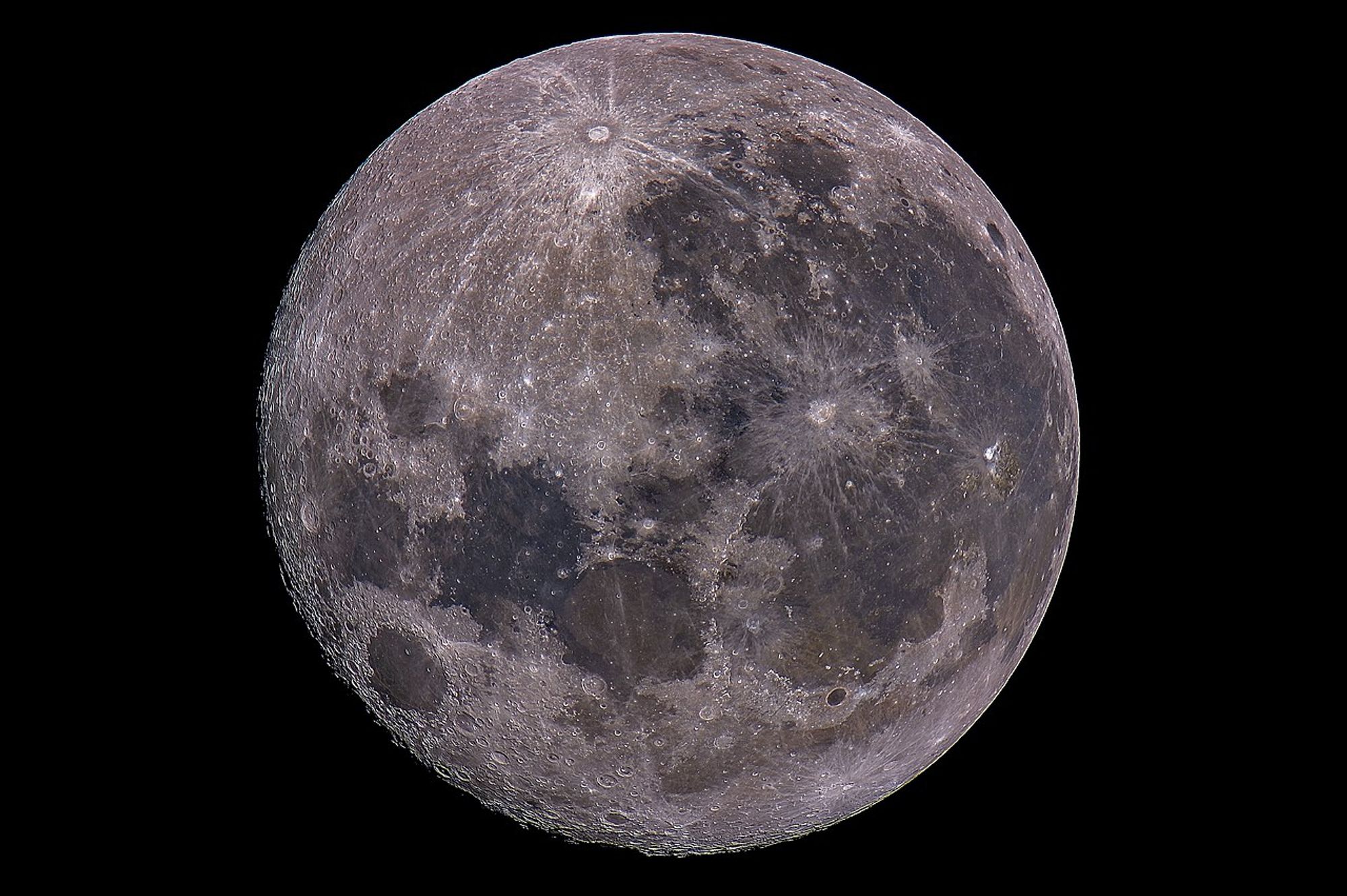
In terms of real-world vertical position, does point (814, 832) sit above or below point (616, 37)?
below

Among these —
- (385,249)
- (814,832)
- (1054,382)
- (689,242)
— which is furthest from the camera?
(814,832)

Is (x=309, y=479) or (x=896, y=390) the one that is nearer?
(x=896, y=390)

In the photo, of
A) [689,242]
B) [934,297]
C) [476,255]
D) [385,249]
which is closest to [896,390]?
[934,297]

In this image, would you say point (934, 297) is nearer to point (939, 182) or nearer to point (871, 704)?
point (939, 182)

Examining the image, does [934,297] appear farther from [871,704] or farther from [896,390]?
[871,704]

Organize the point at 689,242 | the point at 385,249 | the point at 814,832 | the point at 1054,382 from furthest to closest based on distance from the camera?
the point at 814,832, the point at 1054,382, the point at 385,249, the point at 689,242

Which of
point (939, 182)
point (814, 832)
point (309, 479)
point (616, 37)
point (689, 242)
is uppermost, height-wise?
point (616, 37)
